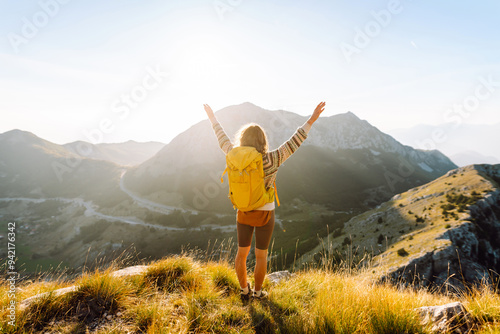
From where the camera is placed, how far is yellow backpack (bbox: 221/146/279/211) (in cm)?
336

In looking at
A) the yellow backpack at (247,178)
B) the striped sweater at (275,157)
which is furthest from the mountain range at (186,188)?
the yellow backpack at (247,178)

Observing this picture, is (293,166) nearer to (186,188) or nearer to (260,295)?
(186,188)

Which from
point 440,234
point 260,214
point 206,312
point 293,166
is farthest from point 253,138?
point 293,166

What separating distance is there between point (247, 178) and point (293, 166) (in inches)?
5092

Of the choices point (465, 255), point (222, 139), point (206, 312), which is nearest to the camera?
point (206, 312)

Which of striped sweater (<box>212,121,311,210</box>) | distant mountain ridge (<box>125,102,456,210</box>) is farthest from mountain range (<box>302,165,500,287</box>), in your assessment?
distant mountain ridge (<box>125,102,456,210</box>)

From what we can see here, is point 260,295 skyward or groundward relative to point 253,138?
groundward

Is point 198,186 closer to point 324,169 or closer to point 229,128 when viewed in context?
point 229,128

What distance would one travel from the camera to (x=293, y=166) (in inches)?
5113

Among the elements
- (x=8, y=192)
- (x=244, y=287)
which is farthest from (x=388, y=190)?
(x=8, y=192)

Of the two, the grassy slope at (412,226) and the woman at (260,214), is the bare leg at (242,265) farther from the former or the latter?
the grassy slope at (412,226)

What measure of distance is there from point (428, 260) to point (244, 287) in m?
21.7

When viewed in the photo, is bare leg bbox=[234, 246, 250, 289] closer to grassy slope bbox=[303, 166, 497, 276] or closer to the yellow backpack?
the yellow backpack

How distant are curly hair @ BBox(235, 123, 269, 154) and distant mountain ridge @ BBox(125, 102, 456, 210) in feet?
294
